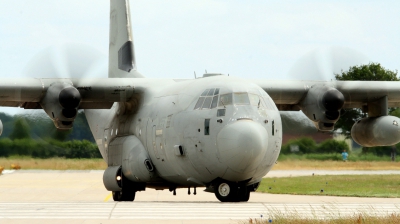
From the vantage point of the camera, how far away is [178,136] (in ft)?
58.7

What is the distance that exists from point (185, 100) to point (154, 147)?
1.84 metres

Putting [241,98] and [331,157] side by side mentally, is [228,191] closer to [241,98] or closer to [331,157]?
[241,98]

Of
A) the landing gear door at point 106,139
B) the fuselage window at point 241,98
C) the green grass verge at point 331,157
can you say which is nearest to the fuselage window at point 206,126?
the fuselage window at point 241,98

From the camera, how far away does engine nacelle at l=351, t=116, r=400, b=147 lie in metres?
21.1

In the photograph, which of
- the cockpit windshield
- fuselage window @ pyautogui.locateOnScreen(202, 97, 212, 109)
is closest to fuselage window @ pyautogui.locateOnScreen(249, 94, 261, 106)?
the cockpit windshield

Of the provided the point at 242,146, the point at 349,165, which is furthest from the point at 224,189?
the point at 349,165

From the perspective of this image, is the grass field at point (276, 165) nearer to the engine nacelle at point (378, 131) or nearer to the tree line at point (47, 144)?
the tree line at point (47, 144)

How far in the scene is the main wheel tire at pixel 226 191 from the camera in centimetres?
1719

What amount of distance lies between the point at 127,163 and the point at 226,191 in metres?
4.13

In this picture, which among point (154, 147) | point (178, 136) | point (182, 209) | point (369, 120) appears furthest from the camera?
point (369, 120)

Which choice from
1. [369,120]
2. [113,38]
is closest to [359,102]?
[369,120]

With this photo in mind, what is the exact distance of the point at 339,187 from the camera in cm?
2894

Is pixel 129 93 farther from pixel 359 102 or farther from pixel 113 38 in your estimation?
pixel 359 102

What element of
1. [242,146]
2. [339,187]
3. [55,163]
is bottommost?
[55,163]
